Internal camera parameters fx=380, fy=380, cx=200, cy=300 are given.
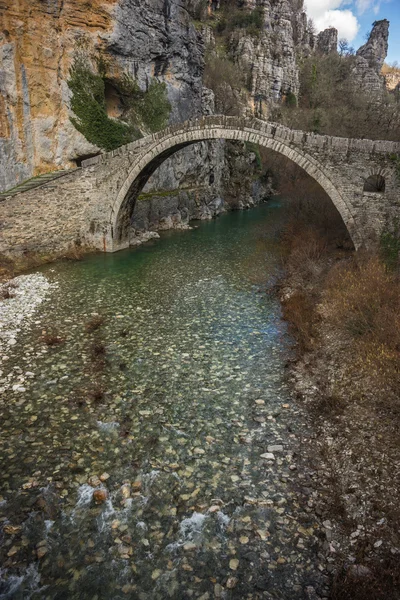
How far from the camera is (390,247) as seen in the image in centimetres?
1346

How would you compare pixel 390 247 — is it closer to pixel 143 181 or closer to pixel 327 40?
pixel 143 181

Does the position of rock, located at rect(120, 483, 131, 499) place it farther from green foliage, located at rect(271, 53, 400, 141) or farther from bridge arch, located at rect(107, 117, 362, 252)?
green foliage, located at rect(271, 53, 400, 141)

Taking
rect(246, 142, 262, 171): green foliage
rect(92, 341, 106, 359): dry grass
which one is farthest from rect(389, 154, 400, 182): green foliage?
rect(246, 142, 262, 171): green foliage

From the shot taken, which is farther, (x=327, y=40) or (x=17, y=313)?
(x=327, y=40)

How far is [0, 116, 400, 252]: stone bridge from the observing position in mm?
13953

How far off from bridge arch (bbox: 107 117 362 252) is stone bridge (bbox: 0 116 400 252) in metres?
0.04

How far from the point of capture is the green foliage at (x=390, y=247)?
12.3 m

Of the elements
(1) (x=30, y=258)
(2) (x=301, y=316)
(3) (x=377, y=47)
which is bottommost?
(2) (x=301, y=316)

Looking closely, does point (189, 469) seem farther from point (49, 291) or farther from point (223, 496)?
point (49, 291)

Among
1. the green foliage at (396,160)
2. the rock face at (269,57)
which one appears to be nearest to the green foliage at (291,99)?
the rock face at (269,57)

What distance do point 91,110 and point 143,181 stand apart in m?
4.77

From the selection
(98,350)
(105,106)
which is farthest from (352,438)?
(105,106)

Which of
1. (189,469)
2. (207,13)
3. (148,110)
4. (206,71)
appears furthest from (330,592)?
(207,13)

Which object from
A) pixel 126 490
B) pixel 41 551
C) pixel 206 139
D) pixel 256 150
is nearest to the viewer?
pixel 41 551
